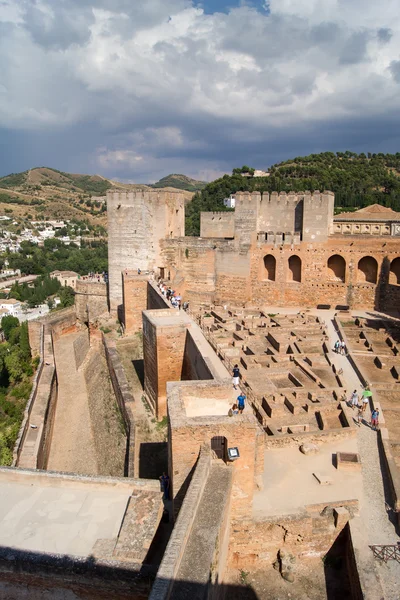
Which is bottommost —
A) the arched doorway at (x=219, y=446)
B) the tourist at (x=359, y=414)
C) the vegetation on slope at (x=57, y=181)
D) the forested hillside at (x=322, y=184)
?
the tourist at (x=359, y=414)

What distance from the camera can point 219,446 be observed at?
7223 mm

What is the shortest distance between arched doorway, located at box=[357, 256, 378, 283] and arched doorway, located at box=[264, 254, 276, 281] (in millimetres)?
3957

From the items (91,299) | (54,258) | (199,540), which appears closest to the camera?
(199,540)

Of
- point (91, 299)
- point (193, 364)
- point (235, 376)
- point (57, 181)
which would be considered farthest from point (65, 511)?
point (57, 181)

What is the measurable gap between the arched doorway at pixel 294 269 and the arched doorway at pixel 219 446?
622 inches

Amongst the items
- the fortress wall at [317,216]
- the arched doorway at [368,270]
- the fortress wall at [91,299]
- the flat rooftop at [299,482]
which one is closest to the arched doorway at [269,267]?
the fortress wall at [317,216]

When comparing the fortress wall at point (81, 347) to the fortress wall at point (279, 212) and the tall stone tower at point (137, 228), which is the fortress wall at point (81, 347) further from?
the fortress wall at point (279, 212)

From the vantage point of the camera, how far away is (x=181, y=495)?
23.0 feet

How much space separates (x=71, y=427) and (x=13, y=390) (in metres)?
8.30

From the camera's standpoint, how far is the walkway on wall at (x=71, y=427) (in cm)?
1346

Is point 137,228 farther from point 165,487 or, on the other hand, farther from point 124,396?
point 165,487

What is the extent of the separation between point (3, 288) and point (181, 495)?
6011 centimetres

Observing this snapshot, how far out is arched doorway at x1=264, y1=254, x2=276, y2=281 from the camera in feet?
72.8

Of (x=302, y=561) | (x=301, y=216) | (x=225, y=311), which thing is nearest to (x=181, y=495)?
(x=302, y=561)
